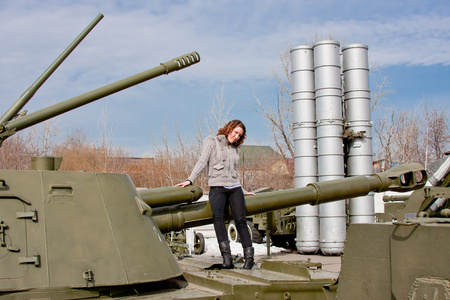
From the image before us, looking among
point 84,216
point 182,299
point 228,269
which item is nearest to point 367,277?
point 182,299

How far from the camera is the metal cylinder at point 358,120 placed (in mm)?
13367

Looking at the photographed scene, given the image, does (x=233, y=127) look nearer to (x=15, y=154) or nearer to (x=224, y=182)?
(x=224, y=182)

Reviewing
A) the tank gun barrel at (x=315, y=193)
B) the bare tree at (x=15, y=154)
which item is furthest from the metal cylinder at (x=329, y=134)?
the bare tree at (x=15, y=154)

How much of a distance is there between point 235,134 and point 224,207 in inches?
27.1

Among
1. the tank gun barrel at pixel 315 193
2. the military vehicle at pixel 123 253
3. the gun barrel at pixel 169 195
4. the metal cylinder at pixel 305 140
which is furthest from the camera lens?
the metal cylinder at pixel 305 140

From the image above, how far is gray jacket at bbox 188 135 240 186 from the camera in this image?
514 cm

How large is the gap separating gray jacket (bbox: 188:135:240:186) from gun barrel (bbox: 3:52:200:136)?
745 millimetres

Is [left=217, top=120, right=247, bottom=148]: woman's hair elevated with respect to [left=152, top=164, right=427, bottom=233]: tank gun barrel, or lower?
elevated

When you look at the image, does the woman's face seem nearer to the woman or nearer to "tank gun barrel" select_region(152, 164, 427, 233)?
the woman

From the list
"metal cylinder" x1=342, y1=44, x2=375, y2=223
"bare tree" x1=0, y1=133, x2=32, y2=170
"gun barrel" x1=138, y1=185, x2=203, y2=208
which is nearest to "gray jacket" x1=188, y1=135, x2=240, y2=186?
"gun barrel" x1=138, y1=185, x2=203, y2=208

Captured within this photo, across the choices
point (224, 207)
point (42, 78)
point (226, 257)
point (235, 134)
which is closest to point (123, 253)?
point (226, 257)

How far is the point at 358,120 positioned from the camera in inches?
534

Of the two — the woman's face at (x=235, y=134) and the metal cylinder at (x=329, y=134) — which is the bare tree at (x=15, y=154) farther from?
the woman's face at (x=235, y=134)

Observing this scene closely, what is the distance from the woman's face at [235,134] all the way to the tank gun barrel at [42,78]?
1741 mm
